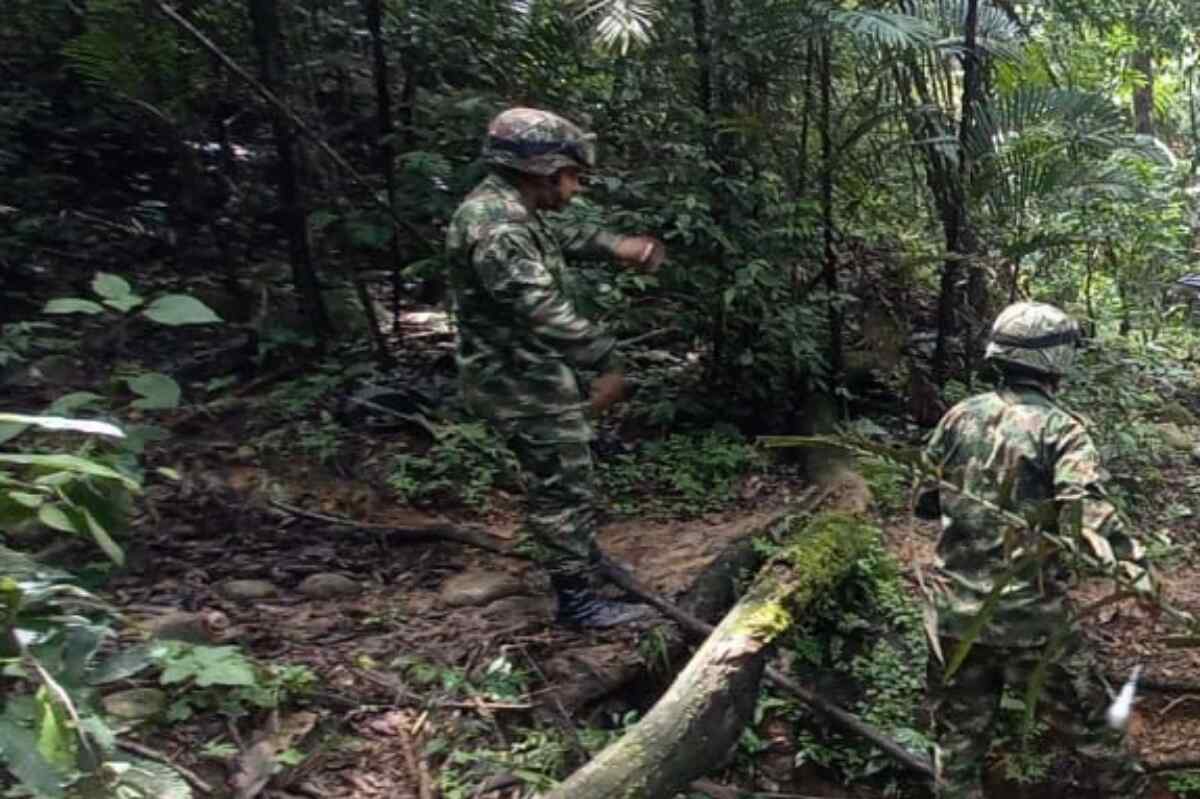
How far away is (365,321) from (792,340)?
2.51m

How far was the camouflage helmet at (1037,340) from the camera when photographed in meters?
3.56

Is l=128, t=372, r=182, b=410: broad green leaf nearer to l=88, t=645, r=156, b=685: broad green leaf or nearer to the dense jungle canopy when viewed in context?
the dense jungle canopy

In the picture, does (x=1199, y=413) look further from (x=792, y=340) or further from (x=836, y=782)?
(x=836, y=782)

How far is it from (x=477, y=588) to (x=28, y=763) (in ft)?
8.42

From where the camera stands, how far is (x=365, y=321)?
687cm

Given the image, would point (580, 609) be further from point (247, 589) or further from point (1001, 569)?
point (1001, 569)

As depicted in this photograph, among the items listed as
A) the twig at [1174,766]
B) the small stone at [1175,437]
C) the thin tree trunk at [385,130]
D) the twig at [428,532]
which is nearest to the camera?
the twig at [1174,766]

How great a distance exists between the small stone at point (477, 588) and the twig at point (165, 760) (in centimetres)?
146

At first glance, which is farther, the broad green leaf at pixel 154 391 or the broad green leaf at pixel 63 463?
the broad green leaf at pixel 154 391

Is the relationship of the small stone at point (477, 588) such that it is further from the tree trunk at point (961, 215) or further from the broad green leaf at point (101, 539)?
the tree trunk at point (961, 215)

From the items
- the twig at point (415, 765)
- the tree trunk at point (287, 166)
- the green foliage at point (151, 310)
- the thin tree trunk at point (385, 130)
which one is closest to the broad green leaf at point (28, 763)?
the twig at point (415, 765)

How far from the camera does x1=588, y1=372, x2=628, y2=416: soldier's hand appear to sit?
4.56 m

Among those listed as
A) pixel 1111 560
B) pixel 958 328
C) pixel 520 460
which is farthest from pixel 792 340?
pixel 1111 560

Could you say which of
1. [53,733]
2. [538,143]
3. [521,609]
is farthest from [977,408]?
[53,733]
